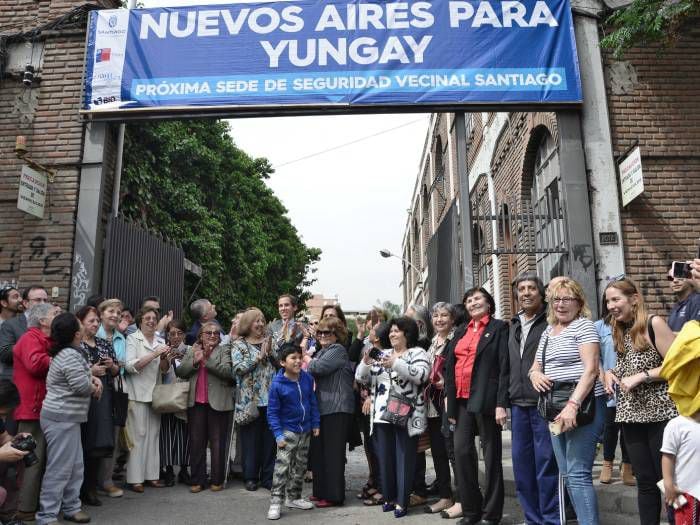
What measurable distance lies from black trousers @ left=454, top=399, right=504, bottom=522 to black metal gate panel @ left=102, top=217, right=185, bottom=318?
503 centimetres

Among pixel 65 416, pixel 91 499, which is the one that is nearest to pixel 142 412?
pixel 91 499

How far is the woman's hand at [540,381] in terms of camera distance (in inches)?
161

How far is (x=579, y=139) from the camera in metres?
7.62

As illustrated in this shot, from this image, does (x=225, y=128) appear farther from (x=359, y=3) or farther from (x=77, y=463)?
(x=77, y=463)

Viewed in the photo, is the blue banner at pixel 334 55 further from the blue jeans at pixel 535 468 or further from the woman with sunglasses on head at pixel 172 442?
the blue jeans at pixel 535 468

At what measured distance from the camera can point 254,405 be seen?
624 centimetres

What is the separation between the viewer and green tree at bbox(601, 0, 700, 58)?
21.6 feet

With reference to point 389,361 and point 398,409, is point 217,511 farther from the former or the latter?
point 389,361

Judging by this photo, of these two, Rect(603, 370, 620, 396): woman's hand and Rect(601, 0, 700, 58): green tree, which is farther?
Rect(601, 0, 700, 58): green tree

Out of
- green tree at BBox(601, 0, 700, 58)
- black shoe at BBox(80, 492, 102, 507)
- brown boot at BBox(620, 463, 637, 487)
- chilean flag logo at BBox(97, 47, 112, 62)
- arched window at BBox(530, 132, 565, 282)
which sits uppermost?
chilean flag logo at BBox(97, 47, 112, 62)

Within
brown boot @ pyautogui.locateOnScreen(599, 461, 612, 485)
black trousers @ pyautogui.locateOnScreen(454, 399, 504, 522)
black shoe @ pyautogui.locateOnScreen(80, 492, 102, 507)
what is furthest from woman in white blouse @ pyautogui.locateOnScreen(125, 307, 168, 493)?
brown boot @ pyautogui.locateOnScreen(599, 461, 612, 485)

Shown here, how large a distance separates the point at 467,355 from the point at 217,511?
2.76 m

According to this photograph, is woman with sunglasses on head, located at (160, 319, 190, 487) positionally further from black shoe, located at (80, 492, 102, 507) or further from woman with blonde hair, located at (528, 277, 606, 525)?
woman with blonde hair, located at (528, 277, 606, 525)

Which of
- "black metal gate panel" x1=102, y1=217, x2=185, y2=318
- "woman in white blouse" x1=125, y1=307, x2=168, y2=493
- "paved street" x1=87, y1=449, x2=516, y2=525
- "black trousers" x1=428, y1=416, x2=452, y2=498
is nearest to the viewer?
"paved street" x1=87, y1=449, x2=516, y2=525
